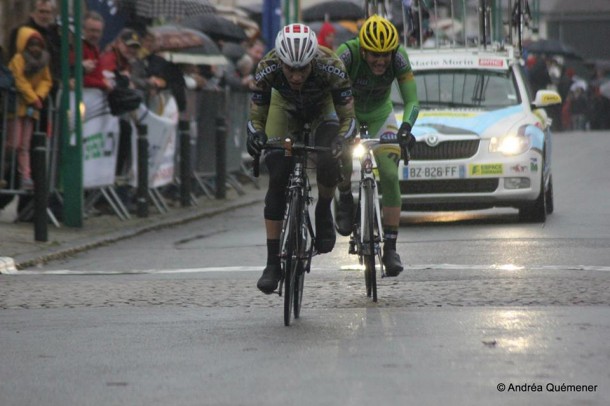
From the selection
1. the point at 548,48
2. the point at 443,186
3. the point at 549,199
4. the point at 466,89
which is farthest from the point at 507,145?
the point at 548,48

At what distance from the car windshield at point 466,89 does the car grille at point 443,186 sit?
113 centimetres

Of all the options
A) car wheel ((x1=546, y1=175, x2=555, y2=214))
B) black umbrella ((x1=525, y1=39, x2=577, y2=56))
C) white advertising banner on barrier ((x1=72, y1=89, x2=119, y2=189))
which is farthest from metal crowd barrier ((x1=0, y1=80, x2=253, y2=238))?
black umbrella ((x1=525, y1=39, x2=577, y2=56))

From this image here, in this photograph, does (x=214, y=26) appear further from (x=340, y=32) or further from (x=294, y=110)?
(x=294, y=110)

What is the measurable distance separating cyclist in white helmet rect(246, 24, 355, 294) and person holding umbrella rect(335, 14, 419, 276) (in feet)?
2.55

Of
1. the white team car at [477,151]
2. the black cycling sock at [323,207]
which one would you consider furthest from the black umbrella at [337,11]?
the black cycling sock at [323,207]

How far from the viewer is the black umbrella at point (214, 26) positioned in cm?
2639

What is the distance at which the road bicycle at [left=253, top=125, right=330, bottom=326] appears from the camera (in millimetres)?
9219

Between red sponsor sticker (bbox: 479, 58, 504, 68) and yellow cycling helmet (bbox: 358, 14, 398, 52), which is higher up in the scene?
yellow cycling helmet (bbox: 358, 14, 398, 52)

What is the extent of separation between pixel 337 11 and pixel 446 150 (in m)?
21.0

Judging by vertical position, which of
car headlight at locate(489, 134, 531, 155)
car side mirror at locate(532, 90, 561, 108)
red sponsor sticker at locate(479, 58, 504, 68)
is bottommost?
car headlight at locate(489, 134, 531, 155)

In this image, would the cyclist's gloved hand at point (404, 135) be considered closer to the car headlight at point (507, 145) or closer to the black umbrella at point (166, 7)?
the car headlight at point (507, 145)

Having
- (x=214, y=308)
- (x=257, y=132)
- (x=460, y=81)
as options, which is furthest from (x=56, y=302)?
(x=460, y=81)

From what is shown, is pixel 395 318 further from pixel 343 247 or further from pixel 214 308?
pixel 343 247

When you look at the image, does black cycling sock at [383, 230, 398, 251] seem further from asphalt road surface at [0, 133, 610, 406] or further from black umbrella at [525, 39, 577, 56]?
black umbrella at [525, 39, 577, 56]
